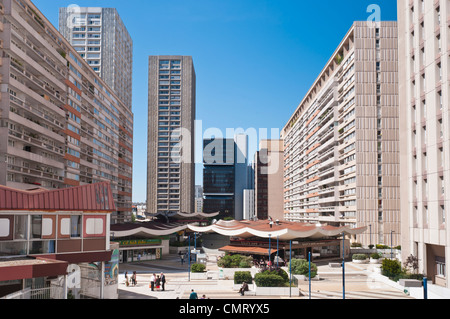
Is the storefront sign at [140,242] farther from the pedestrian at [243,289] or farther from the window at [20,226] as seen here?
the window at [20,226]

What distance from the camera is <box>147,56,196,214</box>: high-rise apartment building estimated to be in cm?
17650

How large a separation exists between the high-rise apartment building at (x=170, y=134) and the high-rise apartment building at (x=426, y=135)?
134 meters

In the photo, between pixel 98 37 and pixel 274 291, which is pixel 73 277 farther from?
pixel 98 37

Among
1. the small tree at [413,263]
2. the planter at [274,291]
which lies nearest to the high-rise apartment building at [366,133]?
the small tree at [413,263]

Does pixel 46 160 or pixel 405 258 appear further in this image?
pixel 46 160

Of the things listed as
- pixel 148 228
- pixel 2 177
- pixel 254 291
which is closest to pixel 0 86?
pixel 2 177

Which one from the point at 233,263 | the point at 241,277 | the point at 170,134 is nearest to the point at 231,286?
the point at 241,277

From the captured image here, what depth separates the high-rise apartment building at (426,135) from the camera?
128ft

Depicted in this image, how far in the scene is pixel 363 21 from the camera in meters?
85.5

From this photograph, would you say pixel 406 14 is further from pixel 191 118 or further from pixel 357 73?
pixel 191 118

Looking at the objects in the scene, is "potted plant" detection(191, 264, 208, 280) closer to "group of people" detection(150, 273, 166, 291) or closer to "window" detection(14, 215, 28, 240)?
"group of people" detection(150, 273, 166, 291)

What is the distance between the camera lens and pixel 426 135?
42781mm

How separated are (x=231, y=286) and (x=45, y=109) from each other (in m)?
43.2

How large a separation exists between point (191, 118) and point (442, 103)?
148 metres
